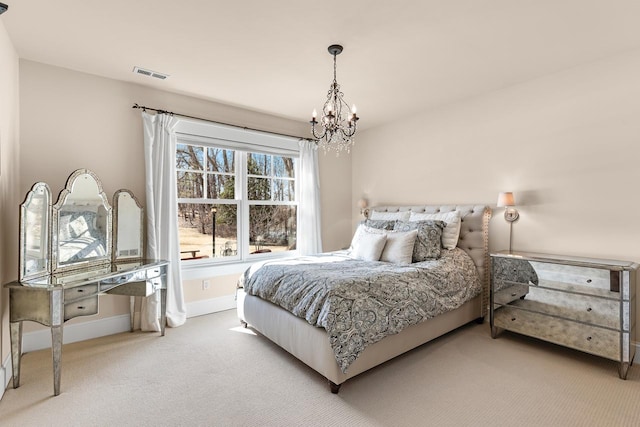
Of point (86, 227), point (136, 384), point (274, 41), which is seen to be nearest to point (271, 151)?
point (274, 41)

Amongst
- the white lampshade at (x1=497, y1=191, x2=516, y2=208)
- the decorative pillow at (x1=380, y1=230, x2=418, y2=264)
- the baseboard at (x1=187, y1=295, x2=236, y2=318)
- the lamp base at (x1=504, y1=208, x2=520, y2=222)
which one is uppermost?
the white lampshade at (x1=497, y1=191, x2=516, y2=208)

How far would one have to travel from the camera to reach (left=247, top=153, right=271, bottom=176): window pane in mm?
4156

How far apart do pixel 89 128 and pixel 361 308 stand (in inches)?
123

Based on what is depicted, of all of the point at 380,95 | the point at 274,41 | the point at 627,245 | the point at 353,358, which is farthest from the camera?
the point at 380,95

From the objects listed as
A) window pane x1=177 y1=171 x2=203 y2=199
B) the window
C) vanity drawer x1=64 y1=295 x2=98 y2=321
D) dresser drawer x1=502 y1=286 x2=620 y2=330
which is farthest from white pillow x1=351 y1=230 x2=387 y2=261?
vanity drawer x1=64 y1=295 x2=98 y2=321

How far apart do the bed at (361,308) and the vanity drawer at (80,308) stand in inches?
49.5

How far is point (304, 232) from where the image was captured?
4.49 m

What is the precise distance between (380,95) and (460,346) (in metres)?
2.77

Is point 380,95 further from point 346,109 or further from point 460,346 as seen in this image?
point 460,346

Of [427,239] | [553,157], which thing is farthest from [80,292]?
[553,157]

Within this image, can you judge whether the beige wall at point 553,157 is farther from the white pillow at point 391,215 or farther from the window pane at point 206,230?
the window pane at point 206,230

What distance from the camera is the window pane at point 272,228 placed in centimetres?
421

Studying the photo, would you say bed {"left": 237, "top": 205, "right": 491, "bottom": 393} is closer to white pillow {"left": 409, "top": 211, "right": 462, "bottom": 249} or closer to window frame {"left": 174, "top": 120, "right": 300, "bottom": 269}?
white pillow {"left": 409, "top": 211, "right": 462, "bottom": 249}

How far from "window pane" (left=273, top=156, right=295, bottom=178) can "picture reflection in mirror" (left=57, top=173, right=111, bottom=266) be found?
7.09ft
